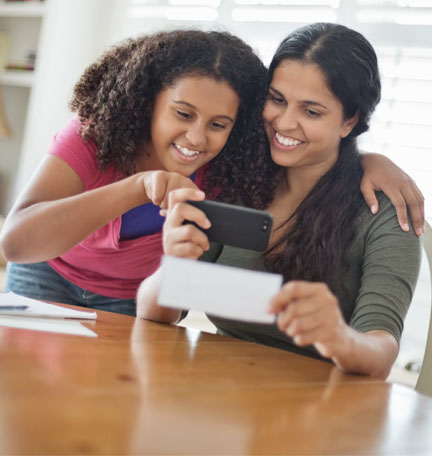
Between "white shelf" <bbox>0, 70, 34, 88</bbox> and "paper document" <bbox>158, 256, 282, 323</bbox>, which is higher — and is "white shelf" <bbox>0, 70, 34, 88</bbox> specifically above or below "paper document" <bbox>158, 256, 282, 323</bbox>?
above

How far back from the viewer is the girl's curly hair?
1.49m

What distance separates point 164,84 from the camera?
1.50 m

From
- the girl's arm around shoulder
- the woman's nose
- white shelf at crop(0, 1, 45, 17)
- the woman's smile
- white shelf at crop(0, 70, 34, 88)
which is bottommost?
the girl's arm around shoulder

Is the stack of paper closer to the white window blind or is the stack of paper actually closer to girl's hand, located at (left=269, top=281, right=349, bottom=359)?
Answer: girl's hand, located at (left=269, top=281, right=349, bottom=359)

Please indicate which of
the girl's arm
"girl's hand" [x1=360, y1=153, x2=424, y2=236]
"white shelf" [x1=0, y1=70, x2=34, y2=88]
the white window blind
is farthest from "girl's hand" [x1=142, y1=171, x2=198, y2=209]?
"white shelf" [x1=0, y1=70, x2=34, y2=88]

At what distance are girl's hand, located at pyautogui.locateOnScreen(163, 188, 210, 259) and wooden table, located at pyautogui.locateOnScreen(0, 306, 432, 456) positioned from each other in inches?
5.9

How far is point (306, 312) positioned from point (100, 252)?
34.3 inches

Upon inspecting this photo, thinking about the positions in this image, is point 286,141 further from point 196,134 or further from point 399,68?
point 399,68

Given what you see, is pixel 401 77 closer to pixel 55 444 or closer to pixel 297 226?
pixel 297 226

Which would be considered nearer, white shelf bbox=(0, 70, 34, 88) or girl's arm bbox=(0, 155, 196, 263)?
girl's arm bbox=(0, 155, 196, 263)

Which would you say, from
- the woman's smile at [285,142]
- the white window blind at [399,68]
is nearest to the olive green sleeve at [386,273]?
the woman's smile at [285,142]

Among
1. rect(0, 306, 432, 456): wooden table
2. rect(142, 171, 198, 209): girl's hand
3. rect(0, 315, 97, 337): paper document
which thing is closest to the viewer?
rect(0, 306, 432, 456): wooden table

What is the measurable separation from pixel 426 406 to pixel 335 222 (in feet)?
1.92

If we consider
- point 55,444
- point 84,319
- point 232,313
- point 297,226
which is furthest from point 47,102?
point 55,444
